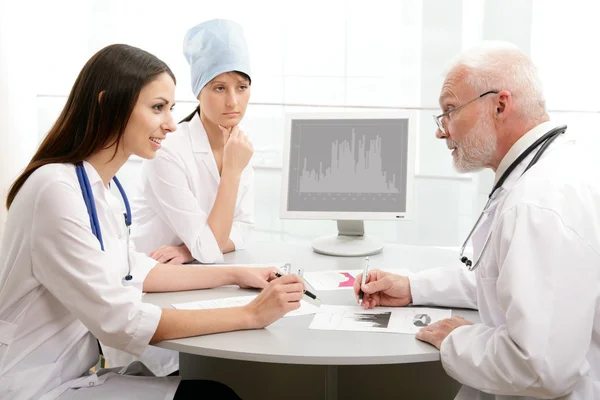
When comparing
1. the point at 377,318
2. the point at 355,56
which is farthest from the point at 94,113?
the point at 355,56

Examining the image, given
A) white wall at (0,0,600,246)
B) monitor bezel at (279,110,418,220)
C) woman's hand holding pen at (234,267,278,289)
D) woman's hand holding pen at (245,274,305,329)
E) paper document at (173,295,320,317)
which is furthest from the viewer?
white wall at (0,0,600,246)

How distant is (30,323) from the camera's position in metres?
1.64

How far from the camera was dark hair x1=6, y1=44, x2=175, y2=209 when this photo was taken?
172 cm

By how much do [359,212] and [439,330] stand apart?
2.98 feet

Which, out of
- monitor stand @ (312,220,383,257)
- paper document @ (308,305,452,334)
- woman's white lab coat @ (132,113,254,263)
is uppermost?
woman's white lab coat @ (132,113,254,263)

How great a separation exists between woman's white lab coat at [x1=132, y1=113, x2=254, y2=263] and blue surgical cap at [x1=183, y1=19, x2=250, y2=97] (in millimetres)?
192

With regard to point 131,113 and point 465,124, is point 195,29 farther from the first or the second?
point 465,124

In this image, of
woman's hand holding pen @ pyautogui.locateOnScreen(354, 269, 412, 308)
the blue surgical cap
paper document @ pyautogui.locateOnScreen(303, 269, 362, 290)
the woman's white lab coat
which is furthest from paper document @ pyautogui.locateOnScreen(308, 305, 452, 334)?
the blue surgical cap

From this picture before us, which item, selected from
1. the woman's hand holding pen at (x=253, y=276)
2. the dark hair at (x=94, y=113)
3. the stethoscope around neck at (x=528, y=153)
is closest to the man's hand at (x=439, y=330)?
the stethoscope around neck at (x=528, y=153)

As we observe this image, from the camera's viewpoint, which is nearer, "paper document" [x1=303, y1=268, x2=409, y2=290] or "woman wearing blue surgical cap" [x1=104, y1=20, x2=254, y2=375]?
"paper document" [x1=303, y1=268, x2=409, y2=290]

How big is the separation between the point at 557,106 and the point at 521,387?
275 cm

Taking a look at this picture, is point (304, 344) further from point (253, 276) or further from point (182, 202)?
point (182, 202)

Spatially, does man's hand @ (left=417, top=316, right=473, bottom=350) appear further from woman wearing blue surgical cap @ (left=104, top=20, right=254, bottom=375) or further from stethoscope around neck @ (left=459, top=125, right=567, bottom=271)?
woman wearing blue surgical cap @ (left=104, top=20, right=254, bottom=375)

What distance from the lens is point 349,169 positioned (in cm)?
248
